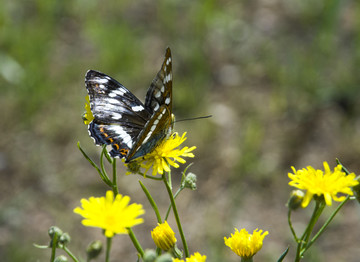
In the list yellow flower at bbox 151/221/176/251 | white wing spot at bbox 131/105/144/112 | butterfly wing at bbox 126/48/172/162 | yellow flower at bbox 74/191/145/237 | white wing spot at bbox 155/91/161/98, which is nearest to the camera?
yellow flower at bbox 74/191/145/237

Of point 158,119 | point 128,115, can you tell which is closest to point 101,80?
point 128,115

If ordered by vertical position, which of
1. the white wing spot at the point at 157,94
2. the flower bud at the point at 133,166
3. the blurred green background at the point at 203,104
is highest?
the blurred green background at the point at 203,104

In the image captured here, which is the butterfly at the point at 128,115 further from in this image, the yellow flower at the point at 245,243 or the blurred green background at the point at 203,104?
the blurred green background at the point at 203,104

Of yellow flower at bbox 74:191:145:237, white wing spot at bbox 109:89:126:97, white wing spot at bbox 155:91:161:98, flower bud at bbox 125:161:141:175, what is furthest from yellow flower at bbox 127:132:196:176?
white wing spot at bbox 109:89:126:97

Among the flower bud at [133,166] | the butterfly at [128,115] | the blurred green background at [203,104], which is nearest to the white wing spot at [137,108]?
the butterfly at [128,115]

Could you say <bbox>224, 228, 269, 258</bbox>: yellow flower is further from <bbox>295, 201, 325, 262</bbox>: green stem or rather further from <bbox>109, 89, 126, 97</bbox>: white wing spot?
<bbox>109, 89, 126, 97</bbox>: white wing spot

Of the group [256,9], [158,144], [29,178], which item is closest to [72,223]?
[29,178]

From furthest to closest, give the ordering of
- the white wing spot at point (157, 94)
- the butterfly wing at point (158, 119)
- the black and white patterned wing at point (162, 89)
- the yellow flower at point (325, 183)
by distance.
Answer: the white wing spot at point (157, 94) < the black and white patterned wing at point (162, 89) < the butterfly wing at point (158, 119) < the yellow flower at point (325, 183)
